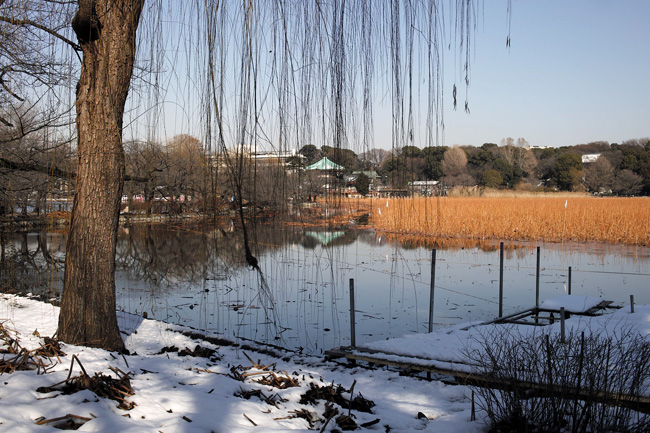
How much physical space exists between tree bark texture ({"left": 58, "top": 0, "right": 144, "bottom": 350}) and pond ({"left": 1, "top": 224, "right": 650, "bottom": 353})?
0.51 meters

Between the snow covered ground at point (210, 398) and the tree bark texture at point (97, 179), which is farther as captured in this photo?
the tree bark texture at point (97, 179)

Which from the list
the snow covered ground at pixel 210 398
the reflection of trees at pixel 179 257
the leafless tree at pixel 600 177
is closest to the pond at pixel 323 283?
the reflection of trees at pixel 179 257

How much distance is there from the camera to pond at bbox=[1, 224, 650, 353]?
6676mm

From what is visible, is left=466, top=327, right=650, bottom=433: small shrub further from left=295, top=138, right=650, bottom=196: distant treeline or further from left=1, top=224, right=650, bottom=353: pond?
left=295, top=138, right=650, bottom=196: distant treeline

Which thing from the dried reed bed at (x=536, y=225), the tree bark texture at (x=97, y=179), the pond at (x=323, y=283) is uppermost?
the tree bark texture at (x=97, y=179)

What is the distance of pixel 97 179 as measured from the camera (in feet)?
12.3

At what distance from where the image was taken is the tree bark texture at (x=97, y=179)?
364cm

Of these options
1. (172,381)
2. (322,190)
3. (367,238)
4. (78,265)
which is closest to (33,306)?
(78,265)

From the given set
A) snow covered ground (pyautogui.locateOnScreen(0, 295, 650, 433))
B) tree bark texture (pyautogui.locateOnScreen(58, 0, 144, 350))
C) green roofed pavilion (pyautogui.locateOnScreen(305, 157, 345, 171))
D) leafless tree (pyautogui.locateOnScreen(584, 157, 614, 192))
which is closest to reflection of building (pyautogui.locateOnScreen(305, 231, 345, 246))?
green roofed pavilion (pyautogui.locateOnScreen(305, 157, 345, 171))

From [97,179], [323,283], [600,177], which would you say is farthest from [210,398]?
[600,177]

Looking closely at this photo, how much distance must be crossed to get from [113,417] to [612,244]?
57.9 feet

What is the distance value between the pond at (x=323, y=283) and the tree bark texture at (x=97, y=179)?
1.67 feet

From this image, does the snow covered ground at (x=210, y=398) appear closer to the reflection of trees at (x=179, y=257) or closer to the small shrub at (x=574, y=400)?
the small shrub at (x=574, y=400)

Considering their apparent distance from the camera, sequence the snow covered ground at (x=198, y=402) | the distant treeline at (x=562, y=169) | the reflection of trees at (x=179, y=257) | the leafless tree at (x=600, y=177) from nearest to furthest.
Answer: the snow covered ground at (x=198, y=402) → the reflection of trees at (x=179, y=257) → the distant treeline at (x=562, y=169) → the leafless tree at (x=600, y=177)
